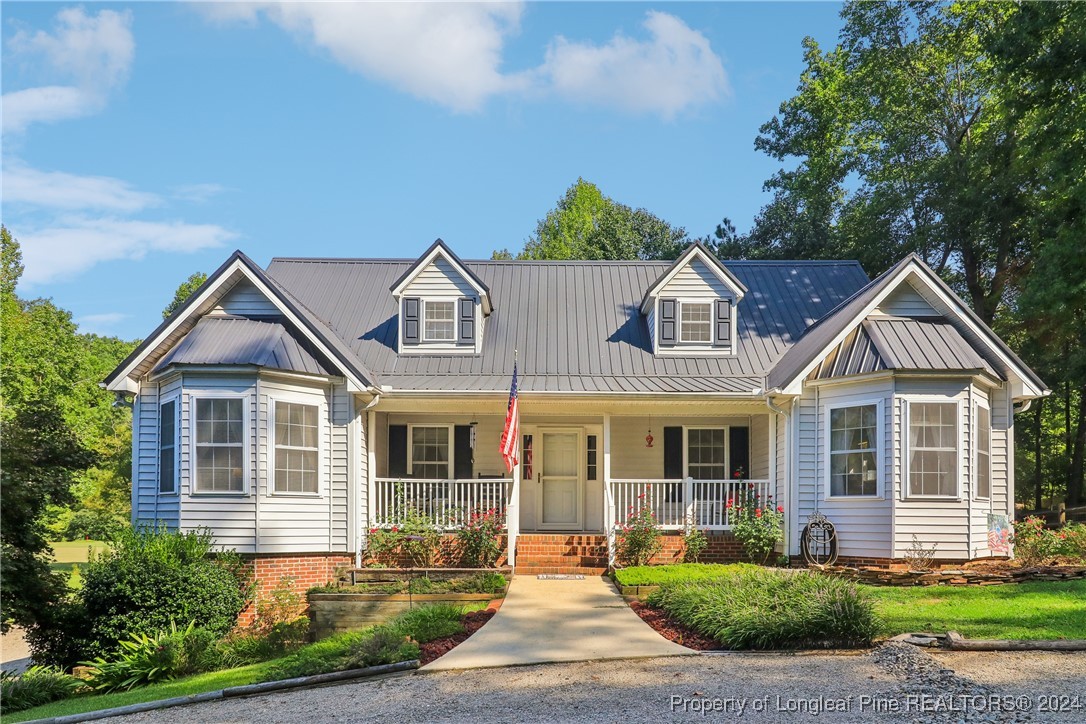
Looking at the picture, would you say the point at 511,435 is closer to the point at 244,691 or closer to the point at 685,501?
the point at 685,501

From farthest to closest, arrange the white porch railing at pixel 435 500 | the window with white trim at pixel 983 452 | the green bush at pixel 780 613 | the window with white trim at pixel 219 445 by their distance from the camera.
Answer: the white porch railing at pixel 435 500 → the window with white trim at pixel 983 452 → the window with white trim at pixel 219 445 → the green bush at pixel 780 613

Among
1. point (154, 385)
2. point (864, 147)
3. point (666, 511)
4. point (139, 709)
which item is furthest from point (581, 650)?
point (864, 147)

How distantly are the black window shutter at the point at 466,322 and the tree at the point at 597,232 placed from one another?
54.8 feet

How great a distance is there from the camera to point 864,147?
30109 mm

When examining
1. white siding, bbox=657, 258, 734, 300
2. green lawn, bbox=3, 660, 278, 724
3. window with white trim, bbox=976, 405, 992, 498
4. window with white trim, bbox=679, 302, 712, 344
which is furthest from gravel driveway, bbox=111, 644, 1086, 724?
white siding, bbox=657, 258, 734, 300

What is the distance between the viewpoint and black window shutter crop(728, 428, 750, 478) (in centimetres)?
1786

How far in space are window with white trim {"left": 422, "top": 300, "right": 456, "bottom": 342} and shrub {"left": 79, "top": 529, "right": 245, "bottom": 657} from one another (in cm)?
643

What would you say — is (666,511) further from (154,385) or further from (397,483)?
(154,385)

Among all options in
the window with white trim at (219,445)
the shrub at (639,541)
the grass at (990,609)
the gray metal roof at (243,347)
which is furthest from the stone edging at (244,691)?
the shrub at (639,541)

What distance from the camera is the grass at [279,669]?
31.2 feet

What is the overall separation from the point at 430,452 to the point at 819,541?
7501mm

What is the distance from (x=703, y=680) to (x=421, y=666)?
2.97 m

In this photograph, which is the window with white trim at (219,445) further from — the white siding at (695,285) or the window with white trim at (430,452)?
the white siding at (695,285)

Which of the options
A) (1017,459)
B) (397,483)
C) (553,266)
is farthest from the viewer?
(1017,459)
